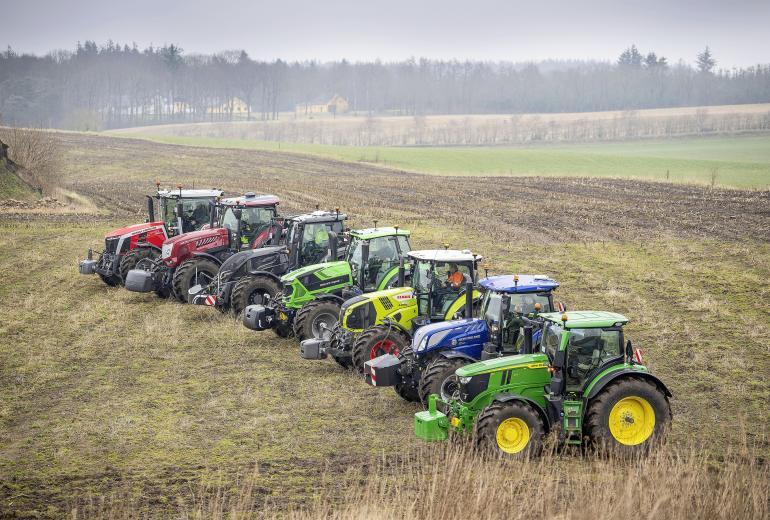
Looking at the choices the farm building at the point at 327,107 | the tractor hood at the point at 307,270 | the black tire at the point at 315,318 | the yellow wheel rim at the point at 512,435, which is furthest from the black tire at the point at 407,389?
the farm building at the point at 327,107

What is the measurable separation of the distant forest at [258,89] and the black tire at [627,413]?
135 m

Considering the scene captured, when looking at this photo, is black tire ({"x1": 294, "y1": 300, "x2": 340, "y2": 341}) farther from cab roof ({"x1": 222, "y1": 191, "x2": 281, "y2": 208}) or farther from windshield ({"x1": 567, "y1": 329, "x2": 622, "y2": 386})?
windshield ({"x1": 567, "y1": 329, "x2": 622, "y2": 386})

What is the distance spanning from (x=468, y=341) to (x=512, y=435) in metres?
2.59

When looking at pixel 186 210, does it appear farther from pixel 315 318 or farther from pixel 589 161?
pixel 589 161

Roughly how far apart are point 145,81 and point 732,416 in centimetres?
15455

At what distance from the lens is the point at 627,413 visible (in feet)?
41.3

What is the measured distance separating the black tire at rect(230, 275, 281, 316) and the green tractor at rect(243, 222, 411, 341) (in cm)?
116

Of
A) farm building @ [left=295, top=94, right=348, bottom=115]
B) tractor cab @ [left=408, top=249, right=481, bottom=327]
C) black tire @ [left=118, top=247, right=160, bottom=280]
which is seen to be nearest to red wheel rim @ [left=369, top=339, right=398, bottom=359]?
tractor cab @ [left=408, top=249, right=481, bottom=327]

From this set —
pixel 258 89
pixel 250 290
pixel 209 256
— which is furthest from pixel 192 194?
pixel 258 89

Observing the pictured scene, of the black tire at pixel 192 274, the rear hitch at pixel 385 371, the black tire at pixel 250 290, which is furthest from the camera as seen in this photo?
the black tire at pixel 192 274

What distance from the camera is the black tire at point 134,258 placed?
25953mm

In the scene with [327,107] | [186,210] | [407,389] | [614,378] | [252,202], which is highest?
[327,107]

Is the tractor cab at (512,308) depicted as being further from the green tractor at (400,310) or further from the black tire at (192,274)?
the black tire at (192,274)

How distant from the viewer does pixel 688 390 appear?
54.5ft
